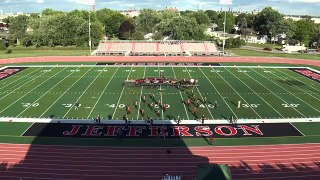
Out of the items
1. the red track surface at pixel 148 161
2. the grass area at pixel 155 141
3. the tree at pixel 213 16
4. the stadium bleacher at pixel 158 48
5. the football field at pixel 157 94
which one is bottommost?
the red track surface at pixel 148 161

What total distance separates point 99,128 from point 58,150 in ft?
15.3

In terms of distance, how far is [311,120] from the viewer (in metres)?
29.1

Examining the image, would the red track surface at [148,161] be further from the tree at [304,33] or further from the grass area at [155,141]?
the tree at [304,33]

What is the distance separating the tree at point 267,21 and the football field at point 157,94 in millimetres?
62217

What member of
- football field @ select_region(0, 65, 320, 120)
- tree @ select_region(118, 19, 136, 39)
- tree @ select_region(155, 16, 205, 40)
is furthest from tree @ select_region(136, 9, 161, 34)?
football field @ select_region(0, 65, 320, 120)

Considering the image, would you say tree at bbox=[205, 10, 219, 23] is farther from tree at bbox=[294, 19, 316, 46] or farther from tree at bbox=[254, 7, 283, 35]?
tree at bbox=[294, 19, 316, 46]

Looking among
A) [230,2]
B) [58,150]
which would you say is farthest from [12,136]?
[230,2]

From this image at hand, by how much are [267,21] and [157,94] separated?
88974 mm

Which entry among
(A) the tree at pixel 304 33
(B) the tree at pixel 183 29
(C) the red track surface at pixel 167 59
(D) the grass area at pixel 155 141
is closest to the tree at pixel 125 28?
(B) the tree at pixel 183 29

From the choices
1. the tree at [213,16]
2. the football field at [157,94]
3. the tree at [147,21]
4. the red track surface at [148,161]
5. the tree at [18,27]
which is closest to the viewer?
the red track surface at [148,161]

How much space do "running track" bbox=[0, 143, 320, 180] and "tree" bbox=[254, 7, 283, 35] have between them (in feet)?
310

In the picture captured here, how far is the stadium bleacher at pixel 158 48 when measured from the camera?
2753 inches

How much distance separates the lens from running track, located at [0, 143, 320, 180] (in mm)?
19438

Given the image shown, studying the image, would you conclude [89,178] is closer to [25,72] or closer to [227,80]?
[227,80]
